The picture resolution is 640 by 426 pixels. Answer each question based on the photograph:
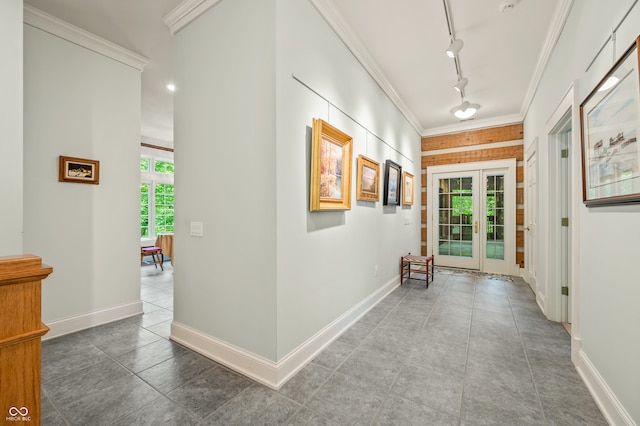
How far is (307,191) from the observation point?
221 cm

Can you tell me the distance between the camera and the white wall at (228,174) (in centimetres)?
194

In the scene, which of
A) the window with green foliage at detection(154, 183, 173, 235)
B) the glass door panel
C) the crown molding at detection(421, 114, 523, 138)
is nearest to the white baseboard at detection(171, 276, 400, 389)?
the glass door panel

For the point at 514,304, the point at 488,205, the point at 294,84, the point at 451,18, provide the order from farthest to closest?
the point at 488,205 < the point at 514,304 < the point at 451,18 < the point at 294,84

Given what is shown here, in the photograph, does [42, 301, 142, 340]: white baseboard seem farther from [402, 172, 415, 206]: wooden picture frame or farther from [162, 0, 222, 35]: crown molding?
[402, 172, 415, 206]: wooden picture frame

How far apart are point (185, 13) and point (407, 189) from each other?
13.0 ft

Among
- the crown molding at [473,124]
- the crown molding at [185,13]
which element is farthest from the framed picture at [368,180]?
the crown molding at [473,124]

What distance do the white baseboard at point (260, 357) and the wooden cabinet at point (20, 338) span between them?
1.31 m

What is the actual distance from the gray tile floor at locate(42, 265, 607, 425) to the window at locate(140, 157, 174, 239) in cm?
503

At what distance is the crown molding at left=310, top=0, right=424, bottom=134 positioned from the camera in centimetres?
243

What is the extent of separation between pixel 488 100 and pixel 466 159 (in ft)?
4.31

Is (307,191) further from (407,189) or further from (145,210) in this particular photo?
(145,210)

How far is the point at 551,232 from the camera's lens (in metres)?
2.98

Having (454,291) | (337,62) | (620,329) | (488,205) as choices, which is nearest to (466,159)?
(488,205)

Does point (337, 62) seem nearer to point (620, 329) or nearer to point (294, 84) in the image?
point (294, 84)
